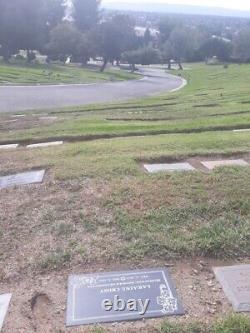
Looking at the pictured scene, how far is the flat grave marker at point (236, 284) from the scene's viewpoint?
5.16m

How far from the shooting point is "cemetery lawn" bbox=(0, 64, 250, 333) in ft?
17.6

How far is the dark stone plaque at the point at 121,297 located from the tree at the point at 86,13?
8459 cm

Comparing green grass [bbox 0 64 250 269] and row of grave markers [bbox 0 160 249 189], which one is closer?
green grass [bbox 0 64 250 269]

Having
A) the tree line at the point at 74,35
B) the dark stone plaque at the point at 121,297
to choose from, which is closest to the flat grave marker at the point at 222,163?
the dark stone plaque at the point at 121,297

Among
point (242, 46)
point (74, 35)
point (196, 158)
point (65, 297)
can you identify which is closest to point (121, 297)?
point (65, 297)

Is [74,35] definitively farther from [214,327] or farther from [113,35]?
[214,327]

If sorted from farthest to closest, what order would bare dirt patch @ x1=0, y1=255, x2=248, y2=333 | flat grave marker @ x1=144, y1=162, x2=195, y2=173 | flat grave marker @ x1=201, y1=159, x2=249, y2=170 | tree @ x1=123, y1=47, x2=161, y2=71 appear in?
tree @ x1=123, y1=47, x2=161, y2=71 → flat grave marker @ x1=201, y1=159, x2=249, y2=170 → flat grave marker @ x1=144, y1=162, x2=195, y2=173 → bare dirt patch @ x1=0, y1=255, x2=248, y2=333

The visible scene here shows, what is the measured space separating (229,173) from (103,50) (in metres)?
67.3

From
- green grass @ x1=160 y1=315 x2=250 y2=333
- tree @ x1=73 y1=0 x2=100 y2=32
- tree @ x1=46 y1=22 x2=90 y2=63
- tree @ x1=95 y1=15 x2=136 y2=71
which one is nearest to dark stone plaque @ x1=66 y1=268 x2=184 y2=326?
green grass @ x1=160 y1=315 x2=250 y2=333

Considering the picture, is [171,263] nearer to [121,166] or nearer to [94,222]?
[94,222]

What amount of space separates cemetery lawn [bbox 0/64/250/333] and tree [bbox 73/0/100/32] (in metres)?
80.2

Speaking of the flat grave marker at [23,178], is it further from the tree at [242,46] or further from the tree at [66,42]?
the tree at [242,46]

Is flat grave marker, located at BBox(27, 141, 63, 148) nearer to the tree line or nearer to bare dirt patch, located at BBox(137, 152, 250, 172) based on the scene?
bare dirt patch, located at BBox(137, 152, 250, 172)

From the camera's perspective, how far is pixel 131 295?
526cm
